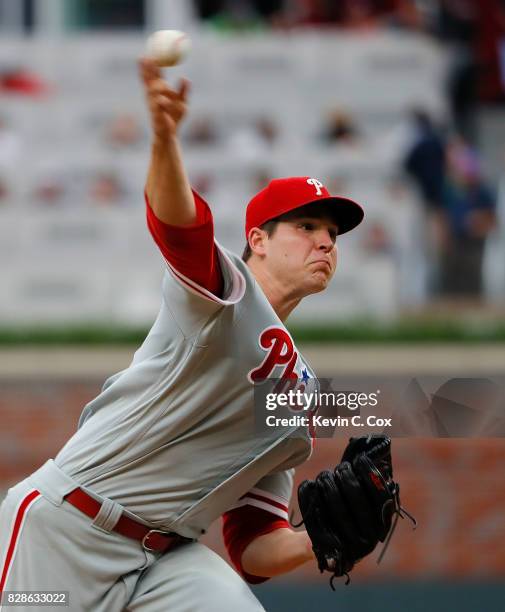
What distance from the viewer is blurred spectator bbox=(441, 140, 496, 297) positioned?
11055 mm

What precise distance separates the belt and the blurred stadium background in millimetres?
5342

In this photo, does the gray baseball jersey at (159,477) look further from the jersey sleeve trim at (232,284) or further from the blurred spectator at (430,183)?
the blurred spectator at (430,183)

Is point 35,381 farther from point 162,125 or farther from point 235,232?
point 162,125

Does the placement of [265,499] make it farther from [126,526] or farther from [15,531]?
[15,531]

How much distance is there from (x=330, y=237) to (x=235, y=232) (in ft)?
23.3

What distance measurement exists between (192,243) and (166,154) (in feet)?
0.84

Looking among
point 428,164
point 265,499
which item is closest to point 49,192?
point 428,164

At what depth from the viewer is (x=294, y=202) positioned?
12.6 feet

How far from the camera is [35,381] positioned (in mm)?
9711

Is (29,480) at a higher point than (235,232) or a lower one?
lower

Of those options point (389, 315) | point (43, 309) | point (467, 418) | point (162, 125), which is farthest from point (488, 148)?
point (162, 125)

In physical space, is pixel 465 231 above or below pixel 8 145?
below

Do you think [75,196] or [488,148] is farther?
[488,148]

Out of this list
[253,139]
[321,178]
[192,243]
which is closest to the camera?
[192,243]
